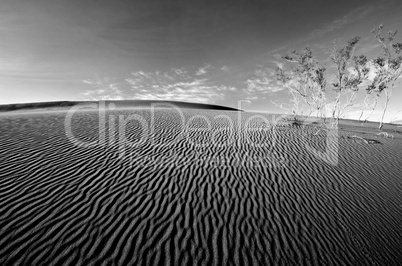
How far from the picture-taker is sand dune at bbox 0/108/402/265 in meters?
3.43

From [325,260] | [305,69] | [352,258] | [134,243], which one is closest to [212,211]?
[134,243]

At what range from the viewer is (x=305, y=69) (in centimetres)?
2664

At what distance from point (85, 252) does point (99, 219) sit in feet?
2.52

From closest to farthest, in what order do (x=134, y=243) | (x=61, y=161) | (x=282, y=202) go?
1. (x=134, y=243)
2. (x=282, y=202)
3. (x=61, y=161)

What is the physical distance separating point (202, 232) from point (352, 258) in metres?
2.96

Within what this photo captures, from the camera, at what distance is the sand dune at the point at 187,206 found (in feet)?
11.3

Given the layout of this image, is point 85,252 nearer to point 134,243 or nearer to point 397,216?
point 134,243

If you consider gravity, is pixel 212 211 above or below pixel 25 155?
below

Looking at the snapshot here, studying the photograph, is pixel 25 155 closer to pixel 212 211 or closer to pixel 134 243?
pixel 134 243

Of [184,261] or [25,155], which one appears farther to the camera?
[25,155]

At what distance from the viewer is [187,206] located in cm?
462

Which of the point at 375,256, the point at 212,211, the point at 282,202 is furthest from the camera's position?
the point at 282,202

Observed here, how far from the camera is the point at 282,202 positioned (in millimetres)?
5094

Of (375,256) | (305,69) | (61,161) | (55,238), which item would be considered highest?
(305,69)
